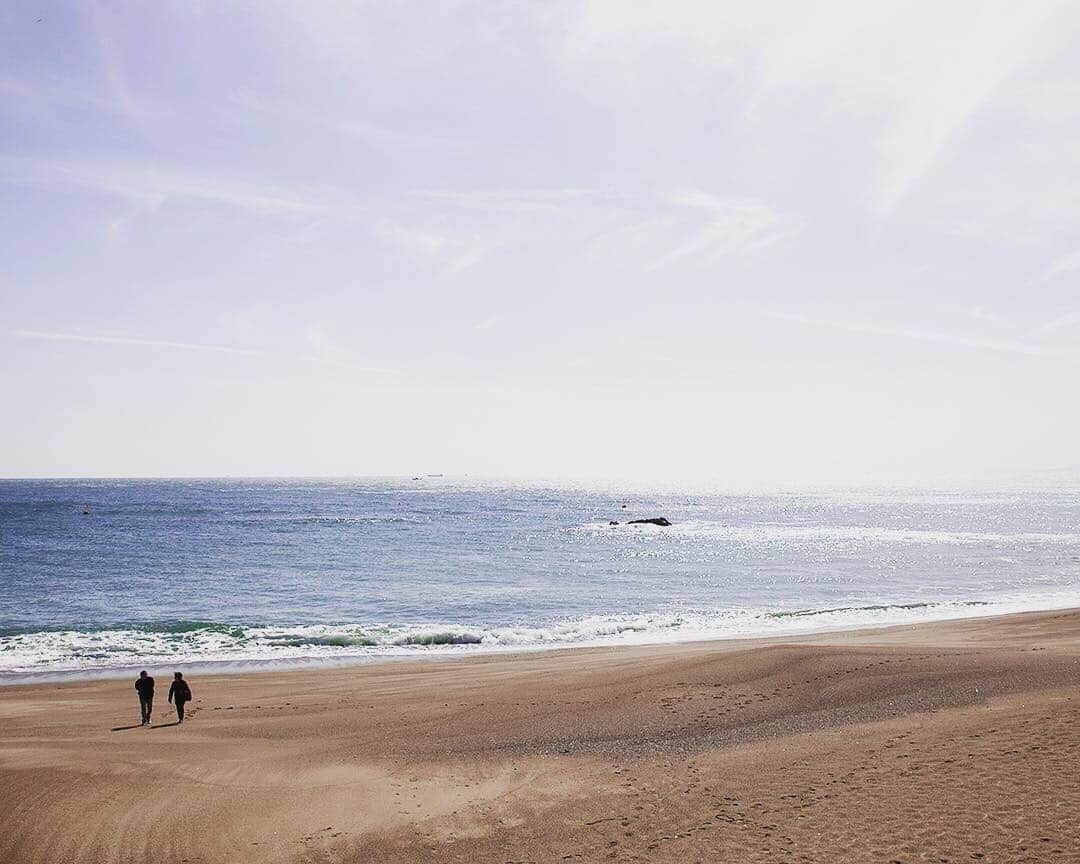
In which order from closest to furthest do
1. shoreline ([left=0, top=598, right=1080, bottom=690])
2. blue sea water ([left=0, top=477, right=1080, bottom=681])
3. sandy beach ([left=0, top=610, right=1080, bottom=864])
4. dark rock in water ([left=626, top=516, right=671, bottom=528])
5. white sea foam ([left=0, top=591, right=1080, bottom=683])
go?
sandy beach ([left=0, top=610, right=1080, bottom=864])
shoreline ([left=0, top=598, right=1080, bottom=690])
white sea foam ([left=0, top=591, right=1080, bottom=683])
blue sea water ([left=0, top=477, right=1080, bottom=681])
dark rock in water ([left=626, top=516, right=671, bottom=528])

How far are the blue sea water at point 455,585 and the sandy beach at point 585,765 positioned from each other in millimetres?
8281

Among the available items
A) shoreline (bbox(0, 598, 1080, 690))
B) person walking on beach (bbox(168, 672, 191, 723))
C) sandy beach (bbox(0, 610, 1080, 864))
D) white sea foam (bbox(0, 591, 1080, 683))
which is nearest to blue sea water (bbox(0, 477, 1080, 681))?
white sea foam (bbox(0, 591, 1080, 683))

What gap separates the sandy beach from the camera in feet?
36.7

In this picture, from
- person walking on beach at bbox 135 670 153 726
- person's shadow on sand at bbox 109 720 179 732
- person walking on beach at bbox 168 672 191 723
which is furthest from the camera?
person walking on beach at bbox 168 672 191 723

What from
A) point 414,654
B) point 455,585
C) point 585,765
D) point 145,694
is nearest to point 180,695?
point 145,694

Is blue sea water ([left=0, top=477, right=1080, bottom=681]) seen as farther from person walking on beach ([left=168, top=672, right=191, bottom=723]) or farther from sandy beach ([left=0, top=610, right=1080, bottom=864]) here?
person walking on beach ([left=168, top=672, right=191, bottom=723])

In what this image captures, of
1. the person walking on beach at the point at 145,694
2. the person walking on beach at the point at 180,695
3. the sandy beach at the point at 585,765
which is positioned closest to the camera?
the sandy beach at the point at 585,765

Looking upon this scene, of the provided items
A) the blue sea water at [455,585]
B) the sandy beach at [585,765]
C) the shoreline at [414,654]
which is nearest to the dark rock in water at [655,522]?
the blue sea water at [455,585]

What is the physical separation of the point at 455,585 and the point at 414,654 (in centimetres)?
1657

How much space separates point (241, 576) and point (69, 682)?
2457 centimetres

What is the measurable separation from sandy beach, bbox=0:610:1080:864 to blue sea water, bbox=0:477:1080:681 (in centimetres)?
828

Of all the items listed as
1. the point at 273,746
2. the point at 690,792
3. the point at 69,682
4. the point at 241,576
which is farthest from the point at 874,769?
the point at 241,576

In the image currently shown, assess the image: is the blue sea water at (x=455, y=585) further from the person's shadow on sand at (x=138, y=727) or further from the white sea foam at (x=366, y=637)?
the person's shadow on sand at (x=138, y=727)

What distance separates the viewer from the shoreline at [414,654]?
25.8 metres
